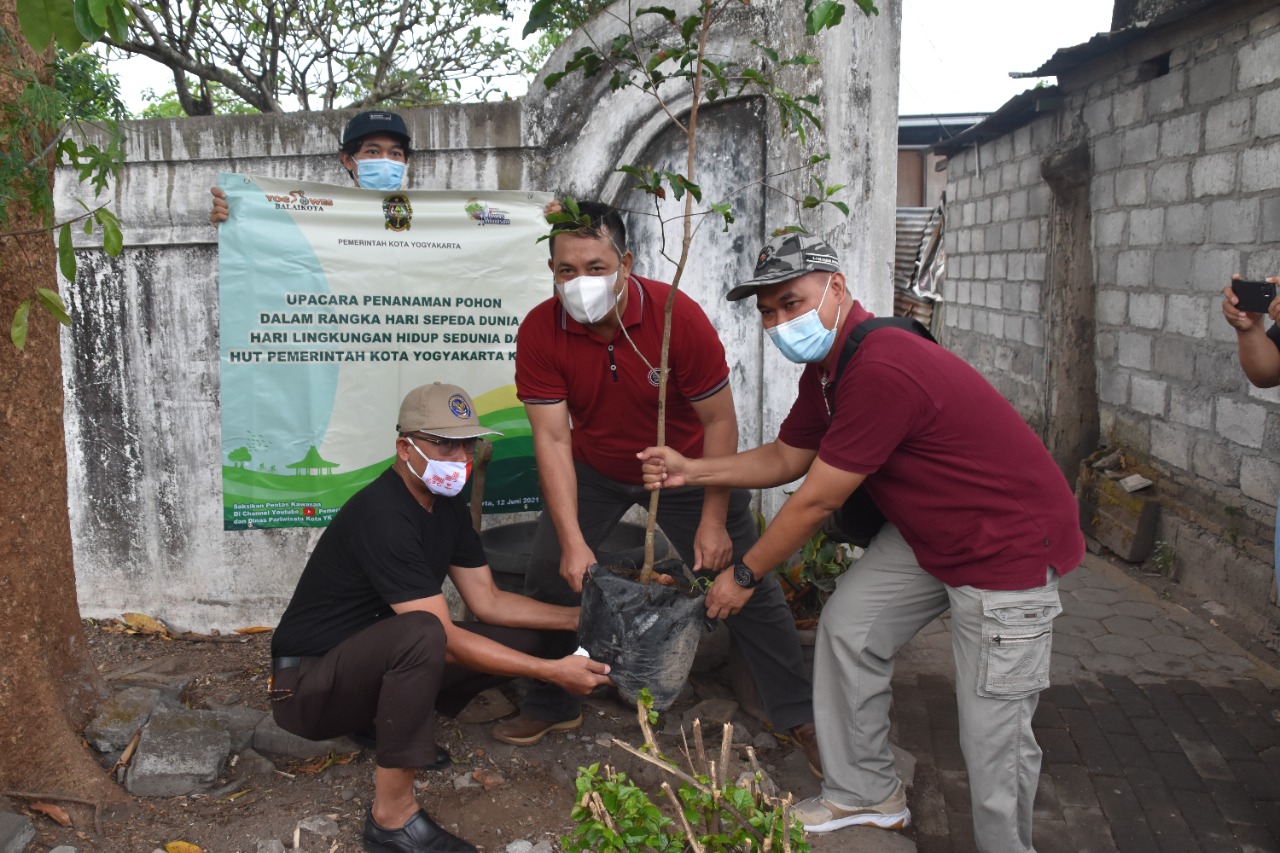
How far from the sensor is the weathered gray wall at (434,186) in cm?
441

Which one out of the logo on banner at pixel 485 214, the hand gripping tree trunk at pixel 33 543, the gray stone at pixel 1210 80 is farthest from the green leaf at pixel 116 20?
the gray stone at pixel 1210 80

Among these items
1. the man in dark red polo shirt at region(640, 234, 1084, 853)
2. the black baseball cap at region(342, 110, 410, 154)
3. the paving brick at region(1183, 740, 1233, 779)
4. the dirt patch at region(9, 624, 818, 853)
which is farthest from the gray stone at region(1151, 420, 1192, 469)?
the black baseball cap at region(342, 110, 410, 154)

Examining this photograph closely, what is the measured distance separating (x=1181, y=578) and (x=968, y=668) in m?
3.82

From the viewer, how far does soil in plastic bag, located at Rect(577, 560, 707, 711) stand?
3.01 m

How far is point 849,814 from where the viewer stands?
10.4ft

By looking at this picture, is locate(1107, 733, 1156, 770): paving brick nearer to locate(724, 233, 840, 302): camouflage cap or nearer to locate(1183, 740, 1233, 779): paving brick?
locate(1183, 740, 1233, 779): paving brick

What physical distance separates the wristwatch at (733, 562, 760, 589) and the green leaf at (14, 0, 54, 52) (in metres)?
2.16

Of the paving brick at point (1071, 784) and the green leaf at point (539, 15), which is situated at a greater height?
the green leaf at point (539, 15)

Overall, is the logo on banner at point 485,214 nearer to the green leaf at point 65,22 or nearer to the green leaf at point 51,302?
the green leaf at point 51,302

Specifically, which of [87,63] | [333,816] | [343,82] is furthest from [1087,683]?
[343,82]

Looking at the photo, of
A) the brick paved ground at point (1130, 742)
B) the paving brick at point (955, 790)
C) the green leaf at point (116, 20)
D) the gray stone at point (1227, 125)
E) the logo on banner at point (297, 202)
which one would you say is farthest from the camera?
the gray stone at point (1227, 125)

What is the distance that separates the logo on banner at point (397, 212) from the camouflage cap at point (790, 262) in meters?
2.01

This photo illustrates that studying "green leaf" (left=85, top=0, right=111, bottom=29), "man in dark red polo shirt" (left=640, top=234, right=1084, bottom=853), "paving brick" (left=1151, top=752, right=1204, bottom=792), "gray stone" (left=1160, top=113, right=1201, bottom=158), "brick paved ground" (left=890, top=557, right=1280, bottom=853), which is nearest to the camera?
"green leaf" (left=85, top=0, right=111, bottom=29)

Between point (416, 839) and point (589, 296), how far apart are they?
5.71 ft
